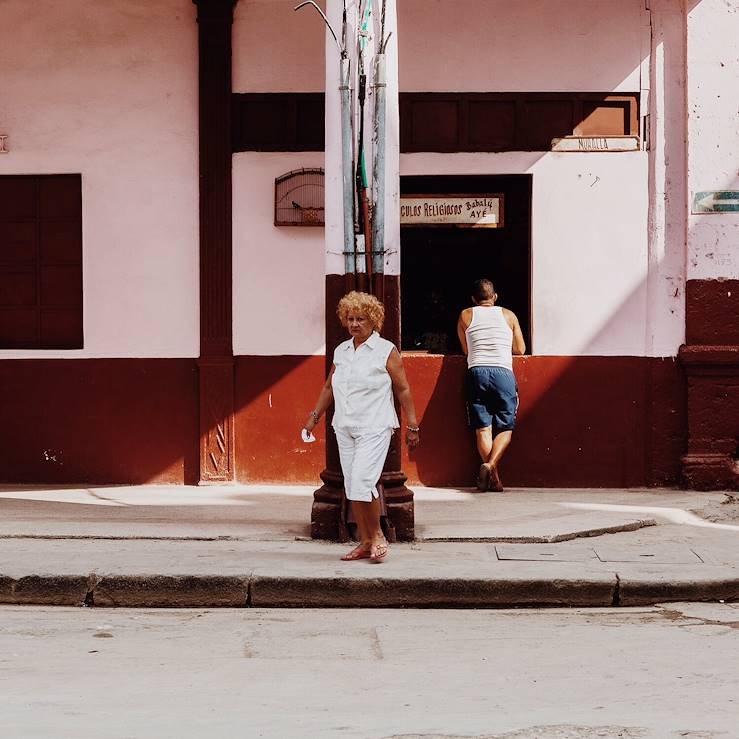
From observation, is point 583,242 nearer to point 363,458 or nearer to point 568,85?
point 568,85

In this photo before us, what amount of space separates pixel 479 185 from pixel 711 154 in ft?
6.40

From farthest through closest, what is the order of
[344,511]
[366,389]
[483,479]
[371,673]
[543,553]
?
[483,479] < [344,511] < [543,553] < [366,389] < [371,673]

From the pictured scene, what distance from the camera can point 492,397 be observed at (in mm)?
10242

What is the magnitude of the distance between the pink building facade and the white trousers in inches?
111

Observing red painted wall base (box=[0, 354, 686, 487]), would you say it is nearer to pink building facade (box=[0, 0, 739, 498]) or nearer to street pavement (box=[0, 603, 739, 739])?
pink building facade (box=[0, 0, 739, 498])

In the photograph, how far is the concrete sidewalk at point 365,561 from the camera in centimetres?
698

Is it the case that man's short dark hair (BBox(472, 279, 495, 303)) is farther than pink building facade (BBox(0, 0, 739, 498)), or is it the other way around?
pink building facade (BBox(0, 0, 739, 498))

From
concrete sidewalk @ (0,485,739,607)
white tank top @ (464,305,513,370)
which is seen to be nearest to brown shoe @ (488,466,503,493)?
concrete sidewalk @ (0,485,739,607)

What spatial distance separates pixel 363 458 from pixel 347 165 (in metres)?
2.03

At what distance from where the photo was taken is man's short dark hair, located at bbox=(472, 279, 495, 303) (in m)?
10.4

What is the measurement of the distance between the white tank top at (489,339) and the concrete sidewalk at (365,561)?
1137 millimetres

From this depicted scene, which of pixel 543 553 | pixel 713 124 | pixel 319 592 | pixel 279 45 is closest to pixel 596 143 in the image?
pixel 713 124

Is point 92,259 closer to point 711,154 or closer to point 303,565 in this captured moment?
point 303,565

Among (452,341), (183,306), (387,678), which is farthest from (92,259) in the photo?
(387,678)
